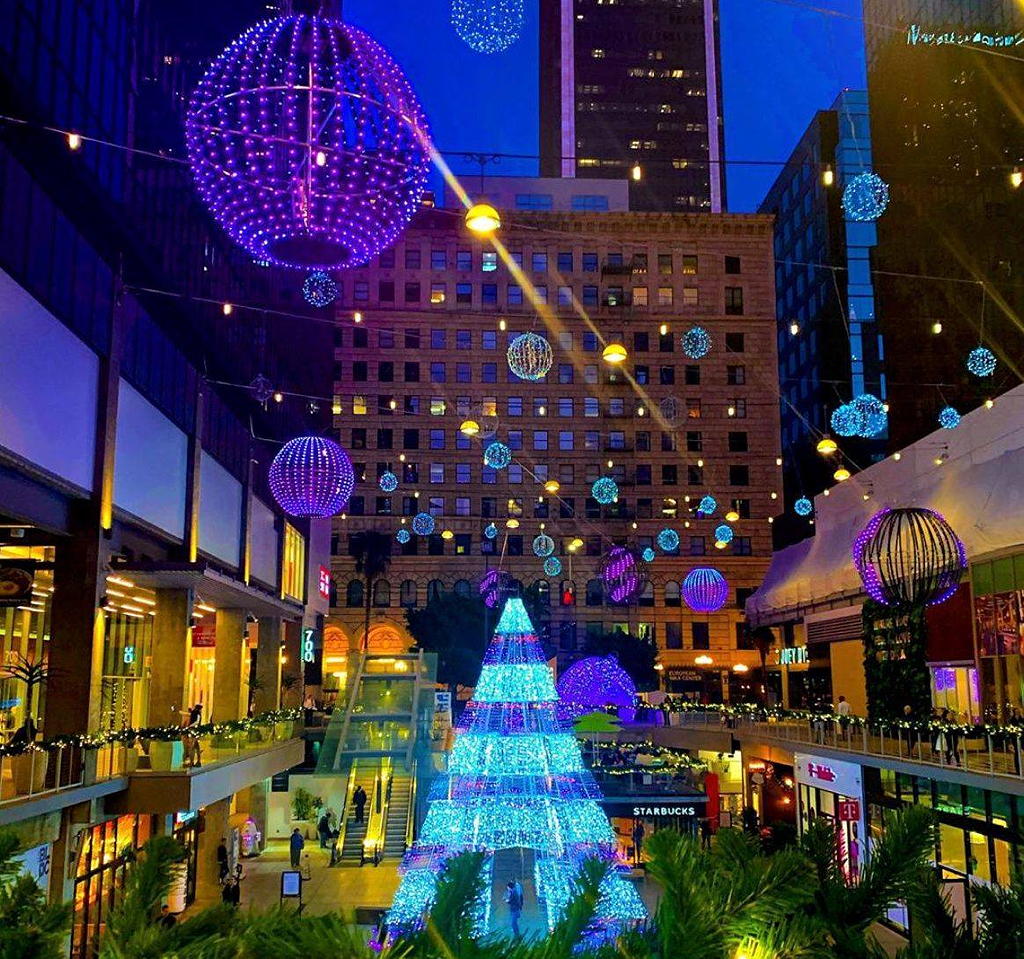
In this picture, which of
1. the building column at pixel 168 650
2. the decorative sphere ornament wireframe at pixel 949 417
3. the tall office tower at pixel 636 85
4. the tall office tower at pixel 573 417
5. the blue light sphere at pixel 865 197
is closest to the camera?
the blue light sphere at pixel 865 197

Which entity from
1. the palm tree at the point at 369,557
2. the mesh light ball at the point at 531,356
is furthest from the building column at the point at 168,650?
the palm tree at the point at 369,557

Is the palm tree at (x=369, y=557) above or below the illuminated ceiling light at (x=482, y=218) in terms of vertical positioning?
above

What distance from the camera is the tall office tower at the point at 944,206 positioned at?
43031mm

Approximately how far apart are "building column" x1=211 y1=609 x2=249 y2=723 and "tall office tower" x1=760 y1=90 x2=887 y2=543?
3506cm

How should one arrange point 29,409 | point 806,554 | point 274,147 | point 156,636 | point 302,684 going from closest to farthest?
point 274,147
point 29,409
point 156,636
point 806,554
point 302,684

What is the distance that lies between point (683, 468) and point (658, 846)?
2796 inches

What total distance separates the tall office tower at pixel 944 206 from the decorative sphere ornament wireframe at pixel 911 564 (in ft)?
77.3

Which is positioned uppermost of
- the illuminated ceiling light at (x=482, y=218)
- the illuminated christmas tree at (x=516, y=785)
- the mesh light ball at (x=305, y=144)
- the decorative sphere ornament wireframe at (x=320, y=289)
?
the decorative sphere ornament wireframe at (x=320, y=289)

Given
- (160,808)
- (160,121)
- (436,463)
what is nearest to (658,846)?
(160,808)

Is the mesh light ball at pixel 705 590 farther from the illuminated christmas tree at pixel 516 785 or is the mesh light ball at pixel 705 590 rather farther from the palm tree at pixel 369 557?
the palm tree at pixel 369 557

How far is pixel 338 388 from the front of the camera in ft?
234

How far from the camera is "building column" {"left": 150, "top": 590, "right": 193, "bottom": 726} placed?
27078 mm

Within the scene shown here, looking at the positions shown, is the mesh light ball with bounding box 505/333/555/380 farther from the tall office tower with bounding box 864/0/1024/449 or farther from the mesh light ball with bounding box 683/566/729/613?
the tall office tower with bounding box 864/0/1024/449

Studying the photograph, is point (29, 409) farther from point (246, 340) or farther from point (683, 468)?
point (683, 468)
